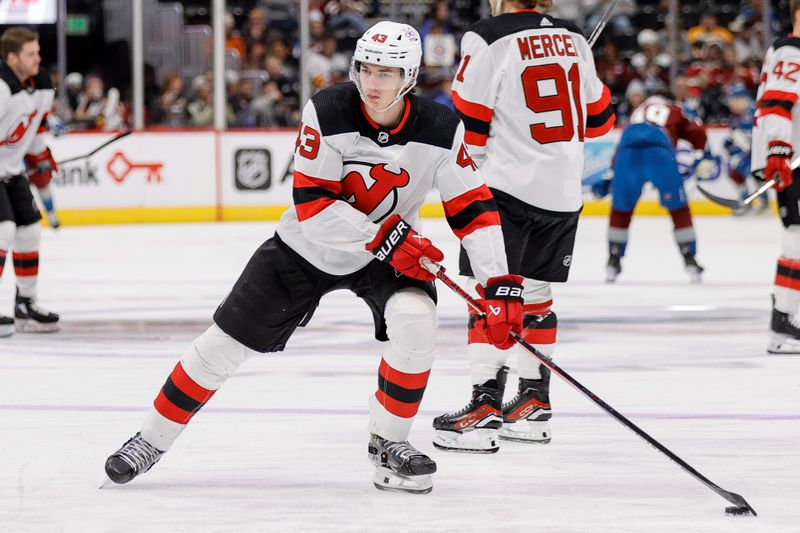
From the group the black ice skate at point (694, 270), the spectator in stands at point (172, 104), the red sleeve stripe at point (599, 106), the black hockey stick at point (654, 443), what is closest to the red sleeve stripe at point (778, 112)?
the red sleeve stripe at point (599, 106)

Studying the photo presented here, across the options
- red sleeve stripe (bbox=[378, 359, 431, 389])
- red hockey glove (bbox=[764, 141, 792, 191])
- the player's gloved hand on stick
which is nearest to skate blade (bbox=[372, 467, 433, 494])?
red sleeve stripe (bbox=[378, 359, 431, 389])

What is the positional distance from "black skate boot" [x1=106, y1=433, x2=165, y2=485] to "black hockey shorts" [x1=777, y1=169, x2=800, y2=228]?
278 cm

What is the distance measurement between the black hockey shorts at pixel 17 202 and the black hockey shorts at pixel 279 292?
108 inches

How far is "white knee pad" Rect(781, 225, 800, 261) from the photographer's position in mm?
5176

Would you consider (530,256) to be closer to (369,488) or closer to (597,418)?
(597,418)

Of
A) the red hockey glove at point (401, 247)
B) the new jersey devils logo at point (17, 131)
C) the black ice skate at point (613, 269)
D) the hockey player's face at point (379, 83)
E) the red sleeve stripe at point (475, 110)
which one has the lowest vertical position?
the black ice skate at point (613, 269)

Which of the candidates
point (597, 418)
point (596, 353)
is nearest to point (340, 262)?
point (597, 418)

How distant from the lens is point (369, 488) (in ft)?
10.6

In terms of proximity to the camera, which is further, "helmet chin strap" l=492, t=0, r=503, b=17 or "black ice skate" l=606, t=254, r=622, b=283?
"black ice skate" l=606, t=254, r=622, b=283

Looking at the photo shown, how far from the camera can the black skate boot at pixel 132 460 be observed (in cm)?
316

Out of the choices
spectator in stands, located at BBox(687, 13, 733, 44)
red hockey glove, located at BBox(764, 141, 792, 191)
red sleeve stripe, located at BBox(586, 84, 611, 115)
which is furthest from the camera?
spectator in stands, located at BBox(687, 13, 733, 44)

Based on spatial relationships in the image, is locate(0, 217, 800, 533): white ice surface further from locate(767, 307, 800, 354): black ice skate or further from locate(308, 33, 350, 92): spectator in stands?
locate(308, 33, 350, 92): spectator in stands

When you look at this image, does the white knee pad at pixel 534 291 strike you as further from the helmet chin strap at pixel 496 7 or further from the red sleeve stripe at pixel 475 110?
the helmet chin strap at pixel 496 7

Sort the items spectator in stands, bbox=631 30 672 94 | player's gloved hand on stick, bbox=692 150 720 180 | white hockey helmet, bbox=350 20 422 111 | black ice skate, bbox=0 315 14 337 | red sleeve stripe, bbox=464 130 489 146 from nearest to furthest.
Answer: white hockey helmet, bbox=350 20 422 111 → red sleeve stripe, bbox=464 130 489 146 → black ice skate, bbox=0 315 14 337 → player's gloved hand on stick, bbox=692 150 720 180 → spectator in stands, bbox=631 30 672 94
